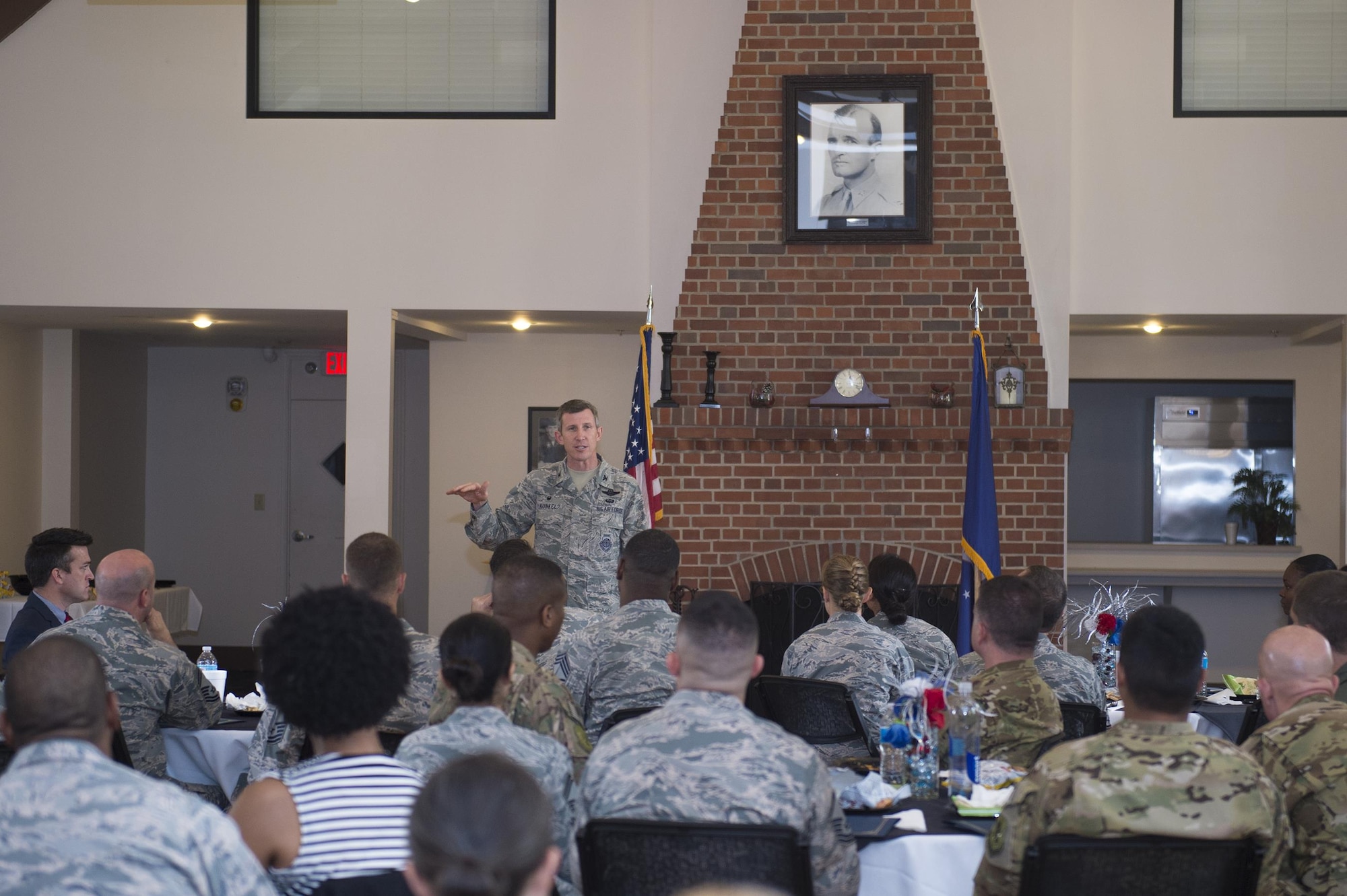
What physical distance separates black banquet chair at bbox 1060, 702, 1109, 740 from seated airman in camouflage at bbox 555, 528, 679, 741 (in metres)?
1.16

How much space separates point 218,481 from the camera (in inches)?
410

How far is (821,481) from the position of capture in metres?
6.89

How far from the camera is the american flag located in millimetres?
6461

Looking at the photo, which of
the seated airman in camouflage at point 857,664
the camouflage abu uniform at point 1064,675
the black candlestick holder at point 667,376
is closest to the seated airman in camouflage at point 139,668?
the seated airman in camouflage at point 857,664

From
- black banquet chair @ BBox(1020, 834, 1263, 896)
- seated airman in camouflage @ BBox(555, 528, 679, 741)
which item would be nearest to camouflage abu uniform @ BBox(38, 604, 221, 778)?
seated airman in camouflage @ BBox(555, 528, 679, 741)

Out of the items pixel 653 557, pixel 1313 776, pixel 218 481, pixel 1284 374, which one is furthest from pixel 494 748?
pixel 218 481

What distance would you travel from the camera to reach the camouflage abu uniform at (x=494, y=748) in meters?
2.38

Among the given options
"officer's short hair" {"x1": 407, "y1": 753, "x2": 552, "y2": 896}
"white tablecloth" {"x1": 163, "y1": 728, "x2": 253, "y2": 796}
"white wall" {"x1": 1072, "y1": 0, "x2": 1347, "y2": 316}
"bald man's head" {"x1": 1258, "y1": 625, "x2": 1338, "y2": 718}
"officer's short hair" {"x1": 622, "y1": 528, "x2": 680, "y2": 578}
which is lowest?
A: "white tablecloth" {"x1": 163, "y1": 728, "x2": 253, "y2": 796}

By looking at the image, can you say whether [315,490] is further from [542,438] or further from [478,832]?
[478,832]

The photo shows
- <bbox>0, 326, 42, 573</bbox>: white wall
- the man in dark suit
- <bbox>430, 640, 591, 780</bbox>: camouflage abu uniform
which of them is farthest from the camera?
<bbox>0, 326, 42, 573</bbox>: white wall

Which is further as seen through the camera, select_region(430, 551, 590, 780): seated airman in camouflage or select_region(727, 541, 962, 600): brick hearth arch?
select_region(727, 541, 962, 600): brick hearth arch

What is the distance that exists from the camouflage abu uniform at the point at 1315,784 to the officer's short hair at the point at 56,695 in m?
2.24

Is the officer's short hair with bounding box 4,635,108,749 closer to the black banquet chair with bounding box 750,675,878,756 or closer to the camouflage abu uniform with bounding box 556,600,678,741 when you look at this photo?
the camouflage abu uniform with bounding box 556,600,678,741

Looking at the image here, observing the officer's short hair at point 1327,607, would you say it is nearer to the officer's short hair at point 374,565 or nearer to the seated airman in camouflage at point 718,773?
the seated airman in camouflage at point 718,773
